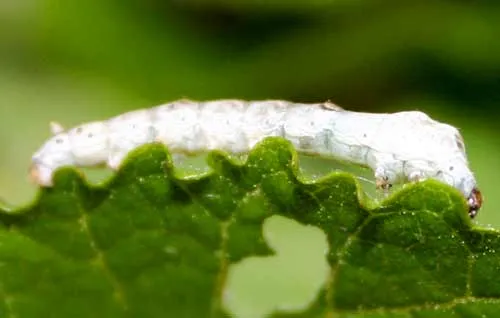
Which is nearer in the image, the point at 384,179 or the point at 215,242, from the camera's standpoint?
the point at 215,242

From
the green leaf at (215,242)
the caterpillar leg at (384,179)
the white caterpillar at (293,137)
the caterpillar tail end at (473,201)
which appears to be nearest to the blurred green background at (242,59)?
the white caterpillar at (293,137)

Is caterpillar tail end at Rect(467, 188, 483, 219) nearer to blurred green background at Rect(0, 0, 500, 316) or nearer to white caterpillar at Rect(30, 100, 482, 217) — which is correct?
white caterpillar at Rect(30, 100, 482, 217)

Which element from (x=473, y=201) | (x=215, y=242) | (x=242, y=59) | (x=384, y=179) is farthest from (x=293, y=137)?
(x=242, y=59)

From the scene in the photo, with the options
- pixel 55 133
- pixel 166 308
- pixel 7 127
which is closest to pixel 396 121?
pixel 166 308

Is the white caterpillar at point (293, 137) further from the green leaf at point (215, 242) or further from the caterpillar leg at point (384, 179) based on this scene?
the green leaf at point (215, 242)

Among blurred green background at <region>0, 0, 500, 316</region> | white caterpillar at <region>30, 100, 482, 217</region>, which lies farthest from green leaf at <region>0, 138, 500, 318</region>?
blurred green background at <region>0, 0, 500, 316</region>

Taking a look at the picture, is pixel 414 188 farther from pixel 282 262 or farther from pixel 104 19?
pixel 104 19

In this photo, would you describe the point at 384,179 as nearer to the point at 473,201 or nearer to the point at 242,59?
the point at 473,201
